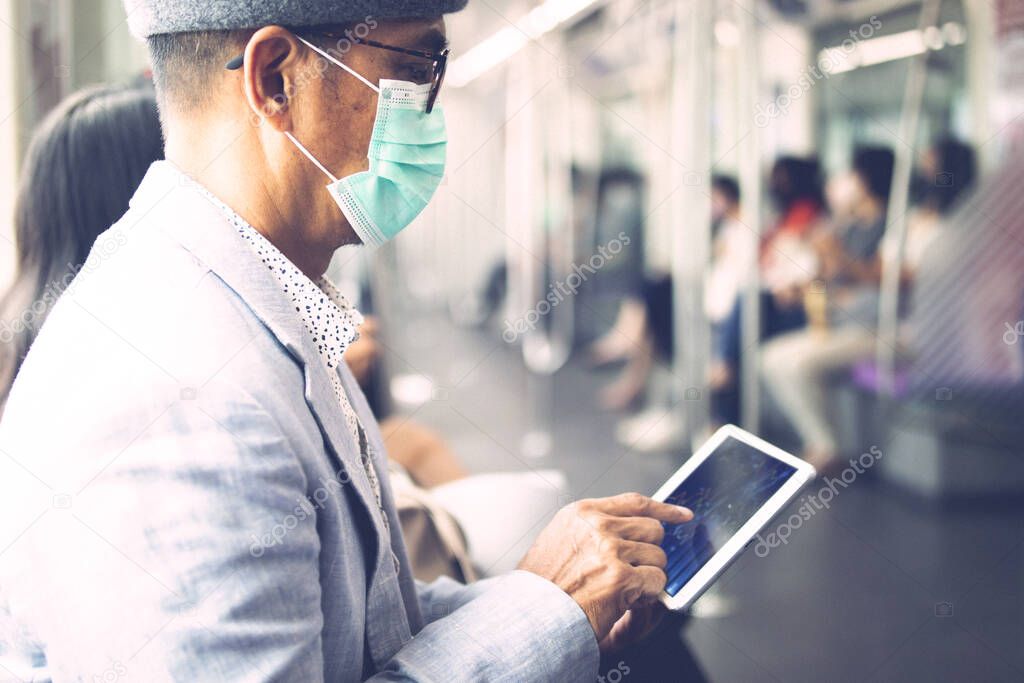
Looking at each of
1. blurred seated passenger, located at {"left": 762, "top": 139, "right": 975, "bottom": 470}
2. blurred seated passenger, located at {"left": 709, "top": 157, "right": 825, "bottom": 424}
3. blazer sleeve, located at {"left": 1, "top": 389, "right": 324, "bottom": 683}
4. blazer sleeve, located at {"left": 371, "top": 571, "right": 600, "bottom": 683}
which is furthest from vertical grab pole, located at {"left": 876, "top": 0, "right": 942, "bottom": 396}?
blazer sleeve, located at {"left": 1, "top": 389, "right": 324, "bottom": 683}

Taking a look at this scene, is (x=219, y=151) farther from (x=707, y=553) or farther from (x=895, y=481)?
(x=895, y=481)

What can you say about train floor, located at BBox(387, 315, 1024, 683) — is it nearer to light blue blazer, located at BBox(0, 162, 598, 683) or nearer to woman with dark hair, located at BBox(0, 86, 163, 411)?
light blue blazer, located at BBox(0, 162, 598, 683)

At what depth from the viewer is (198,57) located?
1.04 m

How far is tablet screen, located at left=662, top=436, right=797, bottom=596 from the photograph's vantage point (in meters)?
1.13

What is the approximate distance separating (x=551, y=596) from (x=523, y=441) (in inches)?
194

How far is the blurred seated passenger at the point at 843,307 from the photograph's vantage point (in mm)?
4766

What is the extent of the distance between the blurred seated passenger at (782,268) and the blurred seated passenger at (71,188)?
3.93m

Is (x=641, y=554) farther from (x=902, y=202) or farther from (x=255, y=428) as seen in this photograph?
(x=902, y=202)

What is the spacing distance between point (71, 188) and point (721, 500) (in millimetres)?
1268

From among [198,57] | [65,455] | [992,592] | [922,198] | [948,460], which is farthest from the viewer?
[922,198]

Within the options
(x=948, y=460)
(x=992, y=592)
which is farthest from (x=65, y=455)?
(x=948, y=460)

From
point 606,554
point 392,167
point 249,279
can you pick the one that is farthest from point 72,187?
point 606,554

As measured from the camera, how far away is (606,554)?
108 cm

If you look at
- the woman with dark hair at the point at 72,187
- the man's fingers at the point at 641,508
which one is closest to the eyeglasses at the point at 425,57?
the man's fingers at the point at 641,508
